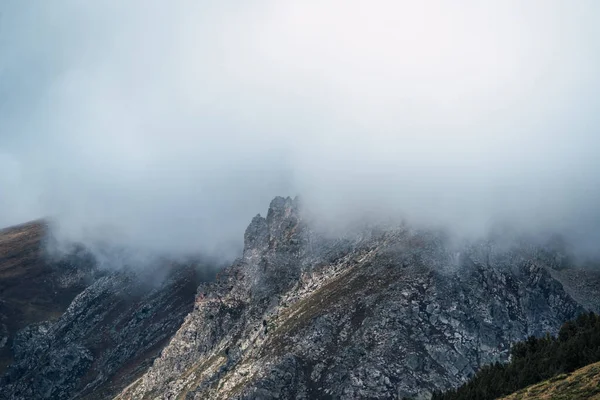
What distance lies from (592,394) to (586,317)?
75487 millimetres

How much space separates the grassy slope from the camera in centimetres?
8225

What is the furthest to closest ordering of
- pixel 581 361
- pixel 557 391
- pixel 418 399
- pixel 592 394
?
pixel 418 399 < pixel 581 361 < pixel 557 391 < pixel 592 394

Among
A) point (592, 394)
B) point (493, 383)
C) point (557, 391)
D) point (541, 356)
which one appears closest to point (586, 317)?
point (541, 356)

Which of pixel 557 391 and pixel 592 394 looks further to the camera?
pixel 557 391

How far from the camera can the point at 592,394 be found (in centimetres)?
8025

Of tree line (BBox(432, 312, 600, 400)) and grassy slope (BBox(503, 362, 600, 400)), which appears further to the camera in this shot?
tree line (BBox(432, 312, 600, 400))

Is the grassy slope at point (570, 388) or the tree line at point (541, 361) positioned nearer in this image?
the grassy slope at point (570, 388)

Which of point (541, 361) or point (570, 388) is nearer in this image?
point (570, 388)

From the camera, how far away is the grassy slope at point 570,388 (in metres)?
82.2

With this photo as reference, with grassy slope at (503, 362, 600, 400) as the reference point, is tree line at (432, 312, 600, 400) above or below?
below

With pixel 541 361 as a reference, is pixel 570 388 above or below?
above

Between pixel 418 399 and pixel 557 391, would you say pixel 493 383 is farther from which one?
pixel 418 399

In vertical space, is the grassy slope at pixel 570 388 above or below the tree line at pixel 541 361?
above

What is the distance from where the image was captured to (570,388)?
8856 centimetres
